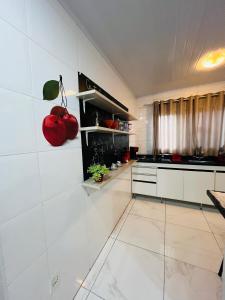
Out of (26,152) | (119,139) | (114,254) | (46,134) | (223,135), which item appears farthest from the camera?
(223,135)

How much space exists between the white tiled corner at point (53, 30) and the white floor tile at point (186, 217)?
2.54 meters

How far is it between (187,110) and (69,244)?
121 inches

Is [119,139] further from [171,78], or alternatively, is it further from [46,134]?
[46,134]

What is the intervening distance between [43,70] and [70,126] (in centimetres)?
40

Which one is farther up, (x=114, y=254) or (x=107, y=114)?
(x=107, y=114)

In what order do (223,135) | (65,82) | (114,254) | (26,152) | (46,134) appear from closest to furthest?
(26,152), (46,134), (65,82), (114,254), (223,135)

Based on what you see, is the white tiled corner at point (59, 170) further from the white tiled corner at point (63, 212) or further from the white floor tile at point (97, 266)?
the white floor tile at point (97, 266)

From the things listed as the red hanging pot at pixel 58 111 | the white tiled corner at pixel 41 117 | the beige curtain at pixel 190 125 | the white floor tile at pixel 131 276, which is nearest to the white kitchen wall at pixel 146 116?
the beige curtain at pixel 190 125

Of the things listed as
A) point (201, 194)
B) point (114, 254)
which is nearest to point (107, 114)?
point (114, 254)

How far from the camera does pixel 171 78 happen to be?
7.77 ft

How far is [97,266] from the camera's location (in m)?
1.45

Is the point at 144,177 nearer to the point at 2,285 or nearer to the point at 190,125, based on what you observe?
the point at 190,125

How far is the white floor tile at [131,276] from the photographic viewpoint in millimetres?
1191

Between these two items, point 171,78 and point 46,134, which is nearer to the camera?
point 46,134
